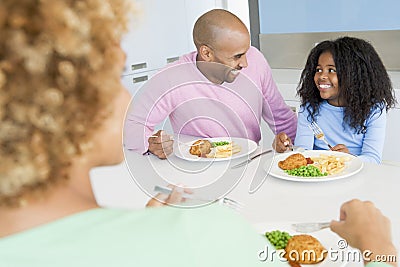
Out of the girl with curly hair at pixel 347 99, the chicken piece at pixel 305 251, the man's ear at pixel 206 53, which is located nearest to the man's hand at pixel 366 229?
the chicken piece at pixel 305 251

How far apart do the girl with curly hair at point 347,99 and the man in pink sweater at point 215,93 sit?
0.15 meters

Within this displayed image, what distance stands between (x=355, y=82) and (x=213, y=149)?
2.09ft

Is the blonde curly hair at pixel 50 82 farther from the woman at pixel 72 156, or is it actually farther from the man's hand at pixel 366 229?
the man's hand at pixel 366 229

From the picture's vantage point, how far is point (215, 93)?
1.94 m

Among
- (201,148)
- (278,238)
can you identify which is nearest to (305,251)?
(278,238)

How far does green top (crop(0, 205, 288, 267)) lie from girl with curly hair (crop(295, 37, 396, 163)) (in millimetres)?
1333

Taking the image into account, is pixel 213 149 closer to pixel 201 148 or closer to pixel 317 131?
pixel 201 148

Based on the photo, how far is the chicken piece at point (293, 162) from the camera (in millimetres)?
1418

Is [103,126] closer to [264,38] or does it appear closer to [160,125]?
[160,125]

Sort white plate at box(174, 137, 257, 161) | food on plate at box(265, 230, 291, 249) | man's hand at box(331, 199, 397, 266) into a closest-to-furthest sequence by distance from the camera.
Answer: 1. man's hand at box(331, 199, 397, 266)
2. food on plate at box(265, 230, 291, 249)
3. white plate at box(174, 137, 257, 161)

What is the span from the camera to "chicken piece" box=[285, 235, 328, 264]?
2.95 ft

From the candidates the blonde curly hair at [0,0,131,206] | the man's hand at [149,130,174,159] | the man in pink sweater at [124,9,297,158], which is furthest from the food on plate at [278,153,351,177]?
the blonde curly hair at [0,0,131,206]

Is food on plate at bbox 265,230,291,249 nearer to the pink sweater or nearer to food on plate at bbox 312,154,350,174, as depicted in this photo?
food on plate at bbox 312,154,350,174

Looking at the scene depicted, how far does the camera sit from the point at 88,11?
0.45m
